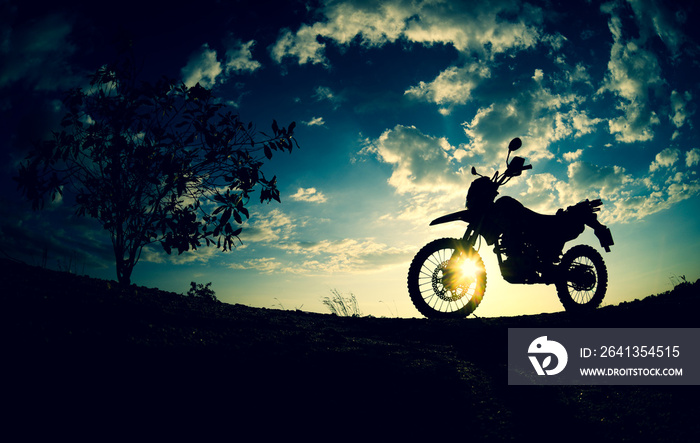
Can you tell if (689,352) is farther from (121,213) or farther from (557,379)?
(121,213)

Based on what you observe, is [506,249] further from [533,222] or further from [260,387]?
[260,387]

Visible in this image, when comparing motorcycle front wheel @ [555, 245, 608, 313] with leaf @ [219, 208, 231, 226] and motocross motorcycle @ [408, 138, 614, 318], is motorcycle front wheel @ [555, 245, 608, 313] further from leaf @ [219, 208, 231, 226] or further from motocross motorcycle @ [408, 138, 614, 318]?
leaf @ [219, 208, 231, 226]

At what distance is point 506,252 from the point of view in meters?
5.06

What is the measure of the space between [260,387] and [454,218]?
394 centimetres

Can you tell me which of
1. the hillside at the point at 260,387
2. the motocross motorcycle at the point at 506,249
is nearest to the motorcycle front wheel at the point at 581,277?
the motocross motorcycle at the point at 506,249

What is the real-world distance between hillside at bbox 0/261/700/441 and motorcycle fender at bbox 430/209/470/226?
100 inches

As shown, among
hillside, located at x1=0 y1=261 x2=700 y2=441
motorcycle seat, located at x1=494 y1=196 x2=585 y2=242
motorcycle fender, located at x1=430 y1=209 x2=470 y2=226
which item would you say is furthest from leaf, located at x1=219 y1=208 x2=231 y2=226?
motorcycle seat, located at x1=494 y1=196 x2=585 y2=242

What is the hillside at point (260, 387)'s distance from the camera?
1.43m

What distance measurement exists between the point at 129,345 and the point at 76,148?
4216 mm

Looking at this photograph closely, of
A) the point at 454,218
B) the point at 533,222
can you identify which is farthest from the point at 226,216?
the point at 533,222

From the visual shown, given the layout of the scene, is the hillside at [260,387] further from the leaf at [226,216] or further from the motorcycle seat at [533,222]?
the motorcycle seat at [533,222]

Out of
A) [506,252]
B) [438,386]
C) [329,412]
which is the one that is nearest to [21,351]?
[329,412]

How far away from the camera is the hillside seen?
4.68ft

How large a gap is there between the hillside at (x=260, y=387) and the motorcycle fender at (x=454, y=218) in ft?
8.37
